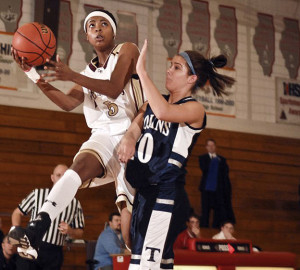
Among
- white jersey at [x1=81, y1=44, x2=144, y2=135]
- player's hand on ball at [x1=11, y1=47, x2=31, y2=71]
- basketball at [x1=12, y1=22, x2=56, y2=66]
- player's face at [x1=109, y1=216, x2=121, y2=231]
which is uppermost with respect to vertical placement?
basketball at [x1=12, y1=22, x2=56, y2=66]

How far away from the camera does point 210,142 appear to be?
1266cm

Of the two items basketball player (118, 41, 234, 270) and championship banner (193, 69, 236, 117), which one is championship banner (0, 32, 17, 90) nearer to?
championship banner (193, 69, 236, 117)

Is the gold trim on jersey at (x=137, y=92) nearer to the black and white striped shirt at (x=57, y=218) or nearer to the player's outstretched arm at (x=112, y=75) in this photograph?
the player's outstretched arm at (x=112, y=75)

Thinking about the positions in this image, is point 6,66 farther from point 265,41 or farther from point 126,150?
point 126,150

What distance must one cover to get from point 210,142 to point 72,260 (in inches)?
140

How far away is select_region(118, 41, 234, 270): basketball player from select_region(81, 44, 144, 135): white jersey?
0.38 meters

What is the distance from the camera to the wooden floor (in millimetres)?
11539

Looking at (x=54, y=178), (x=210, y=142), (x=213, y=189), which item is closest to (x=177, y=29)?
(x=210, y=142)

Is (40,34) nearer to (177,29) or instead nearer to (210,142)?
(210,142)

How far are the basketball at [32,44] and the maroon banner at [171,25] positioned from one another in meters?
8.93

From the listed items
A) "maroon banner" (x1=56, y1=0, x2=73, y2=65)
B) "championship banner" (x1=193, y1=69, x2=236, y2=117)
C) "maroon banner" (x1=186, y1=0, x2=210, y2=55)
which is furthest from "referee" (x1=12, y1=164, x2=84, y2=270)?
"maroon banner" (x1=186, y1=0, x2=210, y2=55)

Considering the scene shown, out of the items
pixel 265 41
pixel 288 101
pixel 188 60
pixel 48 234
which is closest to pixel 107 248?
pixel 48 234

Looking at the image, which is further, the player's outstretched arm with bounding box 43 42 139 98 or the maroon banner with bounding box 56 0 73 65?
the maroon banner with bounding box 56 0 73 65

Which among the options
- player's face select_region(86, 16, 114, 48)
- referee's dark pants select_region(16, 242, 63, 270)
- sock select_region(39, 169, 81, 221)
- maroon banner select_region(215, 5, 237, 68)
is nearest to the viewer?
sock select_region(39, 169, 81, 221)
